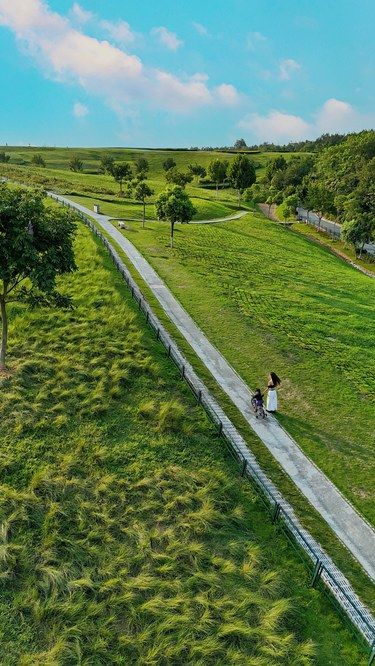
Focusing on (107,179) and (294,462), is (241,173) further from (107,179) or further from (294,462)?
(294,462)

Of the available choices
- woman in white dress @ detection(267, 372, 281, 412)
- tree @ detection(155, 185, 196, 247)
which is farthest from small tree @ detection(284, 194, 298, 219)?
woman in white dress @ detection(267, 372, 281, 412)

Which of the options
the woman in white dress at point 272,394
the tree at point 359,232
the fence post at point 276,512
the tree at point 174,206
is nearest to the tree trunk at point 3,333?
the woman in white dress at point 272,394

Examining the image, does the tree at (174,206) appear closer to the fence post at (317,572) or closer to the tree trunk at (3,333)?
the tree trunk at (3,333)

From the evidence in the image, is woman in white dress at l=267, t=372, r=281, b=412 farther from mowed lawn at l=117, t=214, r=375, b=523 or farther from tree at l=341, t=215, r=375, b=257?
tree at l=341, t=215, r=375, b=257

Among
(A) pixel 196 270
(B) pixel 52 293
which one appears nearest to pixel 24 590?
(B) pixel 52 293

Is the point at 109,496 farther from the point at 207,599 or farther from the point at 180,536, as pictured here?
the point at 207,599
